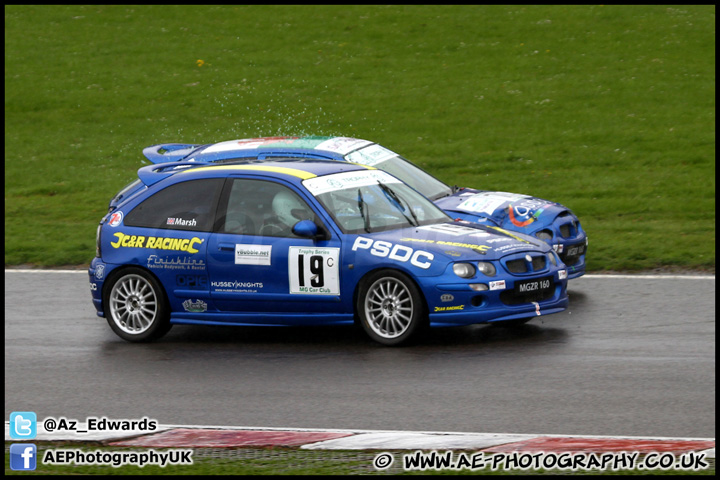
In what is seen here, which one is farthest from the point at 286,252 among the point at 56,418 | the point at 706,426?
the point at 706,426

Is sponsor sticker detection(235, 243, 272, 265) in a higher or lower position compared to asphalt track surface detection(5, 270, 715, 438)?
higher

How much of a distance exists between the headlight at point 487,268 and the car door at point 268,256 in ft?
3.88

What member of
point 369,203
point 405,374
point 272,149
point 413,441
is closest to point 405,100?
point 272,149

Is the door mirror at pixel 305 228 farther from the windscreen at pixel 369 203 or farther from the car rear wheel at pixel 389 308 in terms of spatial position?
the car rear wheel at pixel 389 308

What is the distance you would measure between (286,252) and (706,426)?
3945 millimetres

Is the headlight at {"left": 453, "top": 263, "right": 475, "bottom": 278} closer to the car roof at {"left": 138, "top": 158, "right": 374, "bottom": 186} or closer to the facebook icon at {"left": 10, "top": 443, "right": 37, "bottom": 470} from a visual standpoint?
the car roof at {"left": 138, "top": 158, "right": 374, "bottom": 186}

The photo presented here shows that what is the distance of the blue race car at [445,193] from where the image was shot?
35.8ft

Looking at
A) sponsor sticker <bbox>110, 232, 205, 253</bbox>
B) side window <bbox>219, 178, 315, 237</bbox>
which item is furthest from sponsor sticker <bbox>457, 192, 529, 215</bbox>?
sponsor sticker <bbox>110, 232, 205, 253</bbox>

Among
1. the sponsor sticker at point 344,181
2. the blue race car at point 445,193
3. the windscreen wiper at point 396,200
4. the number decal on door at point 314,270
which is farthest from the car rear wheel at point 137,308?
the windscreen wiper at point 396,200

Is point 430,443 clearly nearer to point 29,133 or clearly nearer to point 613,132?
point 613,132

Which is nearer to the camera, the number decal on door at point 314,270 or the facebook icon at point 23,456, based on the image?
the facebook icon at point 23,456

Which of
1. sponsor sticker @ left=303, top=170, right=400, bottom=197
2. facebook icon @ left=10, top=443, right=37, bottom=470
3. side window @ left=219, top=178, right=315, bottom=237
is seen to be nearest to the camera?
facebook icon @ left=10, top=443, right=37, bottom=470

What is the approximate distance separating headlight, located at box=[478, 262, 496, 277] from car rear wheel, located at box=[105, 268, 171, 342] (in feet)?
9.26

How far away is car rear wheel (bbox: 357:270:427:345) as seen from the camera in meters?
8.97
